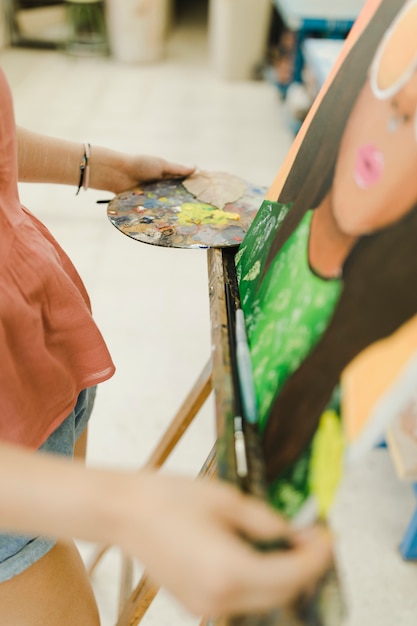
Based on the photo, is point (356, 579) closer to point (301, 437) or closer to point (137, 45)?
point (301, 437)

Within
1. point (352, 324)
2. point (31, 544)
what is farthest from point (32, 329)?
point (352, 324)

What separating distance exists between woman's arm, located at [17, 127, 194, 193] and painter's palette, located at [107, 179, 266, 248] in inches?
0.8

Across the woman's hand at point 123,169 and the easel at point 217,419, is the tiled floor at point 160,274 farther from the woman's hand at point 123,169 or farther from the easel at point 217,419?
the woman's hand at point 123,169

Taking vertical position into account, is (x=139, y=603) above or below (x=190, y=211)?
below

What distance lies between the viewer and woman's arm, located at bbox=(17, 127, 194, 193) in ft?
2.43

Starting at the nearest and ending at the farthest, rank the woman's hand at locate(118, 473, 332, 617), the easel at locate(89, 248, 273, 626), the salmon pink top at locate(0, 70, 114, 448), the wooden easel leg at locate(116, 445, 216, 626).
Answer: the woman's hand at locate(118, 473, 332, 617)
the easel at locate(89, 248, 273, 626)
the salmon pink top at locate(0, 70, 114, 448)
the wooden easel leg at locate(116, 445, 216, 626)

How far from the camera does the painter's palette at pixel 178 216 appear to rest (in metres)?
0.68

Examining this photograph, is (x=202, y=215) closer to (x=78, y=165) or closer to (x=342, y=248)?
Answer: (x=78, y=165)

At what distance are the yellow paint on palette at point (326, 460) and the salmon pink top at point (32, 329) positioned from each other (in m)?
0.31

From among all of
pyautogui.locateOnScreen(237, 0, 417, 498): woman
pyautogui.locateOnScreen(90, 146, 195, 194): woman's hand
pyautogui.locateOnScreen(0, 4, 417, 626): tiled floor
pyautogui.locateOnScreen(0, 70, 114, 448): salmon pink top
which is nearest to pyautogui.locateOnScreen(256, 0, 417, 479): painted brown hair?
pyautogui.locateOnScreen(237, 0, 417, 498): woman

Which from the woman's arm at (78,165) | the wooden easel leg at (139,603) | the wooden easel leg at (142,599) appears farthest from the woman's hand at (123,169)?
the wooden easel leg at (139,603)

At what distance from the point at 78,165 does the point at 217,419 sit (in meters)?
0.49

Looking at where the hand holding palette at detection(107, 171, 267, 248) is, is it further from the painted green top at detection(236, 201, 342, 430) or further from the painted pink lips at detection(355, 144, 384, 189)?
the painted pink lips at detection(355, 144, 384, 189)

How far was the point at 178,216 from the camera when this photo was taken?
0.72 metres
